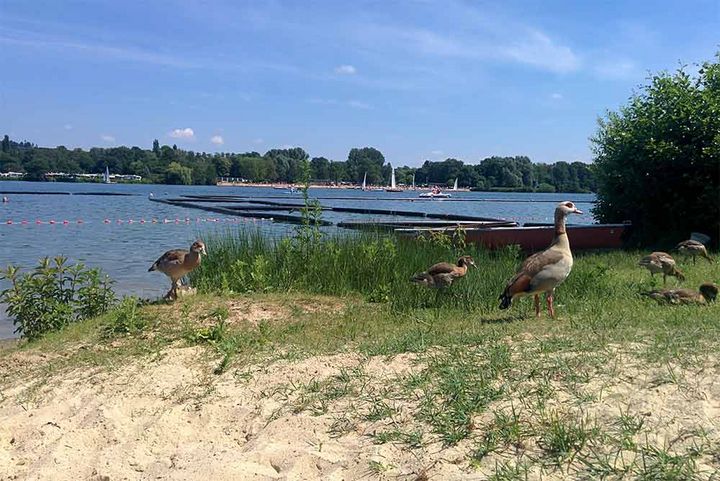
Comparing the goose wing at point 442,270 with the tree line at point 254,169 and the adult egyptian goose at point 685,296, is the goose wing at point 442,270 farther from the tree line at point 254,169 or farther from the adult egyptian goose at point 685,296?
the tree line at point 254,169

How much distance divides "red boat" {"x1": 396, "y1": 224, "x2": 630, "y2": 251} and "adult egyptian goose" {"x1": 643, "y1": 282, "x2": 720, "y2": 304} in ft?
28.1

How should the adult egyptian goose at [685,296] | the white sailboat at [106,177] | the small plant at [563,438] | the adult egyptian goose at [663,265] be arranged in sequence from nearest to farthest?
the small plant at [563,438]
the adult egyptian goose at [685,296]
the adult egyptian goose at [663,265]
the white sailboat at [106,177]

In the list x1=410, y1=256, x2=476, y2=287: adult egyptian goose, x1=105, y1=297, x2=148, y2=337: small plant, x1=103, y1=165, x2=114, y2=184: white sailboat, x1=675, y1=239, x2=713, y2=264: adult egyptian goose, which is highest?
x1=410, y1=256, x2=476, y2=287: adult egyptian goose

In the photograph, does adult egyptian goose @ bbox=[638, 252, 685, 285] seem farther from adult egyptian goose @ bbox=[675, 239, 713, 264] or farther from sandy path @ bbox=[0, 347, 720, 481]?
sandy path @ bbox=[0, 347, 720, 481]

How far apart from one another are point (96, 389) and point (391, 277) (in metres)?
5.67

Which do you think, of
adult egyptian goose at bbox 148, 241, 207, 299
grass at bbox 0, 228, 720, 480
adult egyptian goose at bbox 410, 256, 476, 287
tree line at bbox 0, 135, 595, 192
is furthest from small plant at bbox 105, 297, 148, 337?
tree line at bbox 0, 135, 595, 192

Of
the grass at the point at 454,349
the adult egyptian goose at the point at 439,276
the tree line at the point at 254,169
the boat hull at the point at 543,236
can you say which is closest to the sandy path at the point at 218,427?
the grass at the point at 454,349

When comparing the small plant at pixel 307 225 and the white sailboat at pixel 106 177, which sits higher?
the small plant at pixel 307 225

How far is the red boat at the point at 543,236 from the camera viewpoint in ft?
61.3

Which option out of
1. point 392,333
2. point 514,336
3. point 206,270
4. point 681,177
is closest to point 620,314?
point 514,336

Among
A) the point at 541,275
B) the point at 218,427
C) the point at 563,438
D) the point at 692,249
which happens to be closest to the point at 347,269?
the point at 541,275

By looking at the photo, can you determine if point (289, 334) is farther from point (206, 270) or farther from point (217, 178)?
point (217, 178)

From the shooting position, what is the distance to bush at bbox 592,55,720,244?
17.7 metres

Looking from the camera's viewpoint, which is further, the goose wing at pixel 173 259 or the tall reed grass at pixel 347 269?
the goose wing at pixel 173 259
